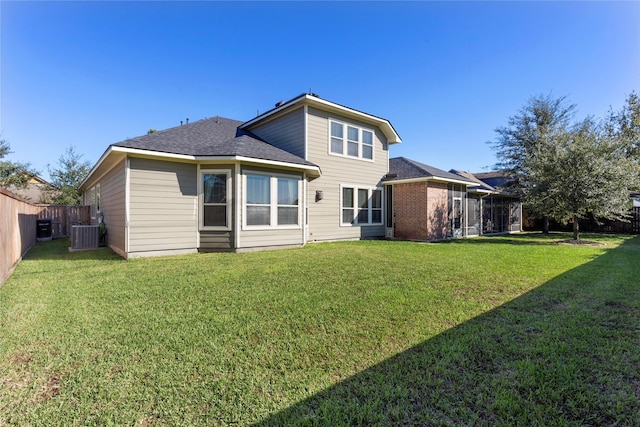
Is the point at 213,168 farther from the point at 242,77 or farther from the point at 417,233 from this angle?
the point at 417,233

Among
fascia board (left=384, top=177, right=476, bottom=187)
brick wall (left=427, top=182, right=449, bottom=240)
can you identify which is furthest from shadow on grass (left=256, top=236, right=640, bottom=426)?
fascia board (left=384, top=177, right=476, bottom=187)

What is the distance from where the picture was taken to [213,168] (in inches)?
335

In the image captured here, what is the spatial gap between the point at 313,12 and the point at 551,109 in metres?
16.9

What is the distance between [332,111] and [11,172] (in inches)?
919

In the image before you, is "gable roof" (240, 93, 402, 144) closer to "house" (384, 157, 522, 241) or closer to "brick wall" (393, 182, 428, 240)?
"house" (384, 157, 522, 241)

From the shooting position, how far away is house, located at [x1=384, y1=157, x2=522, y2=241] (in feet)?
40.6

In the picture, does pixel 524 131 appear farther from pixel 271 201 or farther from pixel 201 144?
pixel 201 144

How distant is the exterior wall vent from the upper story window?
9.33 meters

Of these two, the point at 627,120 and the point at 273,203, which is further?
the point at 627,120

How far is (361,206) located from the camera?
1289 centimetres

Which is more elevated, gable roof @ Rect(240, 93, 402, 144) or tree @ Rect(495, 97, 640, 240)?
gable roof @ Rect(240, 93, 402, 144)

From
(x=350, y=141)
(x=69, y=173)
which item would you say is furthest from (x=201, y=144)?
(x=69, y=173)

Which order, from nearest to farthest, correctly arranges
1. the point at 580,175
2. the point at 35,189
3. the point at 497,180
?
the point at 580,175 → the point at 35,189 → the point at 497,180

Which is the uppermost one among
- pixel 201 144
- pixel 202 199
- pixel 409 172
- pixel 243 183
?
pixel 201 144
